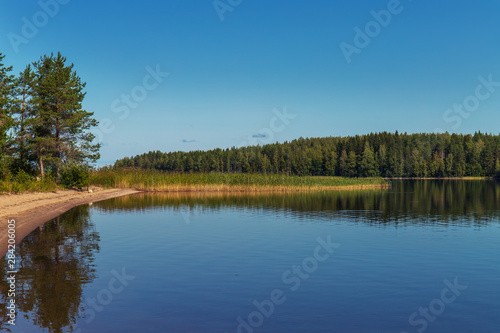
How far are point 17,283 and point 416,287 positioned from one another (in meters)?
12.9

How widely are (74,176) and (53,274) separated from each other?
44.0 metres

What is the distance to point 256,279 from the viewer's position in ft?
49.5

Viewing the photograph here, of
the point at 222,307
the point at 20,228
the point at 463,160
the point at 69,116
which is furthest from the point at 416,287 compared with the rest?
the point at 463,160

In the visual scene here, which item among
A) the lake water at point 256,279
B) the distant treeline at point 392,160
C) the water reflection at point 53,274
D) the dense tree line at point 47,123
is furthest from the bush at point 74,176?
the distant treeline at point 392,160

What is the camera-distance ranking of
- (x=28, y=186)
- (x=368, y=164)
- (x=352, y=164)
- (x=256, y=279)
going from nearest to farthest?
(x=256, y=279), (x=28, y=186), (x=368, y=164), (x=352, y=164)

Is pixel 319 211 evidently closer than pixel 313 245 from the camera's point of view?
No

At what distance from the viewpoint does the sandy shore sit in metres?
23.9

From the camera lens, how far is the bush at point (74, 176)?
54.9 metres

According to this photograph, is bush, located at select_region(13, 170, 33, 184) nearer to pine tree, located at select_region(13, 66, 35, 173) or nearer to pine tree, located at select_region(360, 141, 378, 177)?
pine tree, located at select_region(13, 66, 35, 173)

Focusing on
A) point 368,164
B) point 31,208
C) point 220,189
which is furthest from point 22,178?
point 368,164

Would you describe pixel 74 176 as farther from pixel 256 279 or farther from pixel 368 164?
pixel 368 164

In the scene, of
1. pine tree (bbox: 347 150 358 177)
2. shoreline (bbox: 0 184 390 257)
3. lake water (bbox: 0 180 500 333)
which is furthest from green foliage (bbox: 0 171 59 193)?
pine tree (bbox: 347 150 358 177)

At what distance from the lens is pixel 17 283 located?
44.1 feet

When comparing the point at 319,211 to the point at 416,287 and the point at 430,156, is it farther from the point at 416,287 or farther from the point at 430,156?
the point at 430,156
